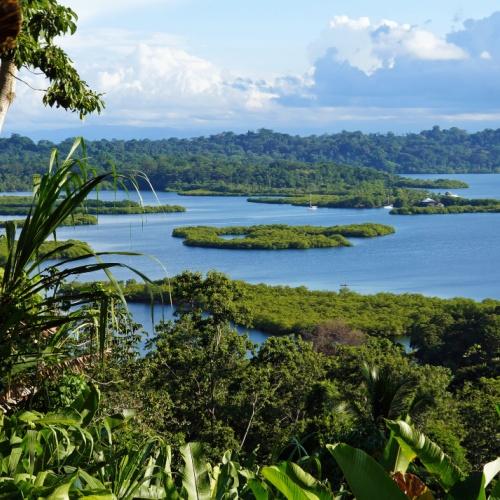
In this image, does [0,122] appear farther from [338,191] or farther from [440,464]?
[338,191]

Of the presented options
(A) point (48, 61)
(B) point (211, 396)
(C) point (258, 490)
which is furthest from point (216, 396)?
(C) point (258, 490)

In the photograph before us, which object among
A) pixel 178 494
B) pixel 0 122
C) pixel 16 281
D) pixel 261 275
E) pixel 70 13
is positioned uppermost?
pixel 70 13

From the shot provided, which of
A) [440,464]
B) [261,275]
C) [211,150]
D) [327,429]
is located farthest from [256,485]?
[211,150]

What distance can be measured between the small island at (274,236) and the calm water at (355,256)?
0.68m

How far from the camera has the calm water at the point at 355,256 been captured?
121ft

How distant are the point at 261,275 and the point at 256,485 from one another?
3688 centimetres

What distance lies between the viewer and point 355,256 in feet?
148

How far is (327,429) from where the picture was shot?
25.5 ft

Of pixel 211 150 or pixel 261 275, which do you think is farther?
pixel 211 150

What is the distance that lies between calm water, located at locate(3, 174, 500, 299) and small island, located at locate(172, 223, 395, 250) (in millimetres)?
677

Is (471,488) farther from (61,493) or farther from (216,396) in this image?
(216,396)

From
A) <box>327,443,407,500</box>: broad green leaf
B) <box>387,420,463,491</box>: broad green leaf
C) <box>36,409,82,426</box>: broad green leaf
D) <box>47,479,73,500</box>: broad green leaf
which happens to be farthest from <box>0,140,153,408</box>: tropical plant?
<box>387,420,463,491</box>: broad green leaf

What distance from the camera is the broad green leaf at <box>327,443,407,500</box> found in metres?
1.58

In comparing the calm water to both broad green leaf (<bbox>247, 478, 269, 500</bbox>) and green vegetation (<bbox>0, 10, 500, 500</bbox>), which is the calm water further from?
broad green leaf (<bbox>247, 478, 269, 500</bbox>)
